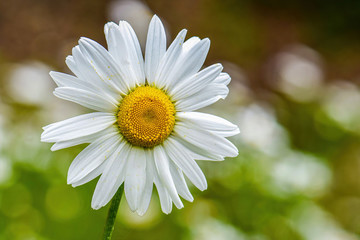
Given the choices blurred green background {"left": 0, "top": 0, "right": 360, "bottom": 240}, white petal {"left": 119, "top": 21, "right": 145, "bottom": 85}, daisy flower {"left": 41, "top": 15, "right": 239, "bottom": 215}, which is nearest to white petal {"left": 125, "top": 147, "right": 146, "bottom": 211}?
daisy flower {"left": 41, "top": 15, "right": 239, "bottom": 215}

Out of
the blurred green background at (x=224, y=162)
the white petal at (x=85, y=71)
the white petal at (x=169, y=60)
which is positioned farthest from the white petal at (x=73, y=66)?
the blurred green background at (x=224, y=162)

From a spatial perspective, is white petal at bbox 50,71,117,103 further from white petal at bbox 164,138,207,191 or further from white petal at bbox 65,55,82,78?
white petal at bbox 164,138,207,191

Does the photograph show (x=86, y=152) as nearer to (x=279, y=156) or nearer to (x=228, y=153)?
(x=228, y=153)

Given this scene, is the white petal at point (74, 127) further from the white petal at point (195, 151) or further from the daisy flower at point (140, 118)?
the white petal at point (195, 151)

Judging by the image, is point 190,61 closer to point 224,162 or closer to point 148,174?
point 148,174

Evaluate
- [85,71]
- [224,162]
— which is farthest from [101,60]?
[224,162]
